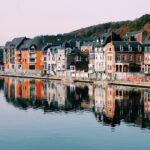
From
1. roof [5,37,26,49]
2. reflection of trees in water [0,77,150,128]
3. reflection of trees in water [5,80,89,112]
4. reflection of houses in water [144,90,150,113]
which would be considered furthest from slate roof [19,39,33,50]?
reflection of houses in water [144,90,150,113]

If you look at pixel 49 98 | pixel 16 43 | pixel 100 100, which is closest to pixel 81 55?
pixel 16 43

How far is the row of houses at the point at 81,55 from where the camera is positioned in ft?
278

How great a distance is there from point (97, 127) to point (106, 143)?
6369 mm

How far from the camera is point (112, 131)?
3697cm

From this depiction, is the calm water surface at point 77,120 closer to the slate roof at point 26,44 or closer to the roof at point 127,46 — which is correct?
the roof at point 127,46

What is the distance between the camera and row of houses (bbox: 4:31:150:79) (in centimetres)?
8462

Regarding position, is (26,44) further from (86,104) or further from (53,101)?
(86,104)

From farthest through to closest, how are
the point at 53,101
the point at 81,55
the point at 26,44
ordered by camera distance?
the point at 26,44
the point at 81,55
the point at 53,101

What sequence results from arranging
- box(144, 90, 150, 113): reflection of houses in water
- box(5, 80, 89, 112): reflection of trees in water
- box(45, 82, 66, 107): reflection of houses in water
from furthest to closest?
1. box(45, 82, 66, 107): reflection of houses in water
2. box(5, 80, 89, 112): reflection of trees in water
3. box(144, 90, 150, 113): reflection of houses in water

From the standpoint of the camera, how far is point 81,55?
10250cm

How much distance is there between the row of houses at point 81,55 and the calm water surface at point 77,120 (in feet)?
59.7

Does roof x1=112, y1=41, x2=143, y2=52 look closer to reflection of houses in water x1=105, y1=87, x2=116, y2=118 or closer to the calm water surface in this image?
reflection of houses in water x1=105, y1=87, x2=116, y2=118

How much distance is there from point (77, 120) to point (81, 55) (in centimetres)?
6013

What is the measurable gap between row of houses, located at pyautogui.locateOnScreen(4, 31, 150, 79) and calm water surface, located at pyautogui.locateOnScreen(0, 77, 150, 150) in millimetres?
18182
